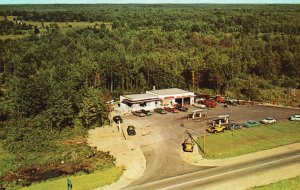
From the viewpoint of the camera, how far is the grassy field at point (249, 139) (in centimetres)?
4806

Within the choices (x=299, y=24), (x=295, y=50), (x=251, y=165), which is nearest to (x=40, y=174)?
(x=251, y=165)

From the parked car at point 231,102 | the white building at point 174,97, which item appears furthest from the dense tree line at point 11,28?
the parked car at point 231,102

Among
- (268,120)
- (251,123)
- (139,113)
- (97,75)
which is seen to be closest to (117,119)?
(139,113)

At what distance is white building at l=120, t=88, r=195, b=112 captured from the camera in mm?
67625

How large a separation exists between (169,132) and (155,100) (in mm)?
13763

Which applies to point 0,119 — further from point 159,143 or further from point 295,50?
point 295,50

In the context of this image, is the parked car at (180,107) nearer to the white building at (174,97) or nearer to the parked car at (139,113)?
the white building at (174,97)

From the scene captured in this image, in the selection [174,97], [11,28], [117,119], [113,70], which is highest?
[11,28]

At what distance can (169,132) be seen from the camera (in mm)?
56000

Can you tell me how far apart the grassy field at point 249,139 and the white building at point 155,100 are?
54.7 feet

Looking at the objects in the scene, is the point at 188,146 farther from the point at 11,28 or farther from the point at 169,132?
the point at 11,28

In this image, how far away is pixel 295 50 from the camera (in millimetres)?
98375

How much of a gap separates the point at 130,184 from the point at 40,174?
10.4 m

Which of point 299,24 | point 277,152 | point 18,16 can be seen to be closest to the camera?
point 277,152
